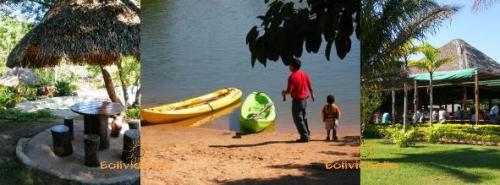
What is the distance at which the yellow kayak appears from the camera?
140 inches

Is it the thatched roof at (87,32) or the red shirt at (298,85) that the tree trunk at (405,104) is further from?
the red shirt at (298,85)

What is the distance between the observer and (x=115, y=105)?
698 cm

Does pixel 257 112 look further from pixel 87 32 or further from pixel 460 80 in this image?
pixel 460 80

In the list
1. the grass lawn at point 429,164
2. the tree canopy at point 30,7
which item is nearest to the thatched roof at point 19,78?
the tree canopy at point 30,7

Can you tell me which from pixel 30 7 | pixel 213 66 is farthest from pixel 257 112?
pixel 30 7

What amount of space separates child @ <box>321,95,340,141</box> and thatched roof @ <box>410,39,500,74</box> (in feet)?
24.5

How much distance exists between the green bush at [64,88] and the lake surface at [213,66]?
12.5 m

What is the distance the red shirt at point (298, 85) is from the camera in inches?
138

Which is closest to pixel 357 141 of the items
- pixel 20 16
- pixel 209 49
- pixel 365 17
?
pixel 209 49

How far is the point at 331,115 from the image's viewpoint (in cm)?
351

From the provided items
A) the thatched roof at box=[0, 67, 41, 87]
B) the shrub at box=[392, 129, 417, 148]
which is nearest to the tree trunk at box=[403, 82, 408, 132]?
the shrub at box=[392, 129, 417, 148]

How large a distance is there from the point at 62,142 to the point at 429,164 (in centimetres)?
451

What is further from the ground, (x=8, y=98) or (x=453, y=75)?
(x=453, y=75)

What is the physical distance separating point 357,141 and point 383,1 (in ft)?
12.1
